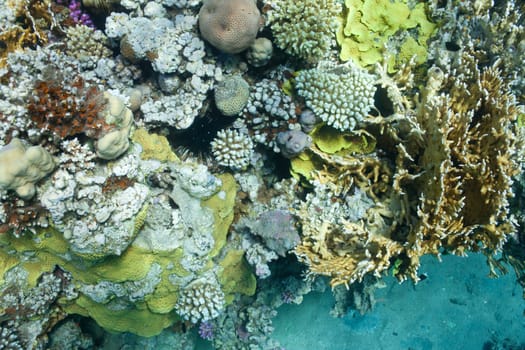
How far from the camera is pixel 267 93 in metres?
4.73

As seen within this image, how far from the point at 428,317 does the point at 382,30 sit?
21.0ft

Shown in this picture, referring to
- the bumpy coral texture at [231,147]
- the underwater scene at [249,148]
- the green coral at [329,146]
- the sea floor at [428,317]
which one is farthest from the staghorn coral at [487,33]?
the sea floor at [428,317]

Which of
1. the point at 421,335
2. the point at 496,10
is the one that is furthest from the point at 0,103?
the point at 421,335

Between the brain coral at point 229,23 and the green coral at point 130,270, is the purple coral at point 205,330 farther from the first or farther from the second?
the brain coral at point 229,23

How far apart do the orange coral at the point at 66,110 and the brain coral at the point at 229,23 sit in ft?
4.93

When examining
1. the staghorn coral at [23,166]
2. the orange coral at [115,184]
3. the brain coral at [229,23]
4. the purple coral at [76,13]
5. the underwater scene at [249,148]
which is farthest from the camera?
the purple coral at [76,13]

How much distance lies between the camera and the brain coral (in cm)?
402

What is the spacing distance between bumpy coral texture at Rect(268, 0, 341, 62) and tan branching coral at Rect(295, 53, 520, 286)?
103cm

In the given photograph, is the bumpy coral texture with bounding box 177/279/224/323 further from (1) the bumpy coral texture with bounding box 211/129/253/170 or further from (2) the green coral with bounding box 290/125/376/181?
(2) the green coral with bounding box 290/125/376/181

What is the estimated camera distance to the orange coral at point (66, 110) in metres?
3.27

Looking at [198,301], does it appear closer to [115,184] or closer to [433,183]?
[115,184]

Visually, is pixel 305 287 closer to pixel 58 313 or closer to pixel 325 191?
pixel 325 191

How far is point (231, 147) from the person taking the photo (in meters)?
4.74

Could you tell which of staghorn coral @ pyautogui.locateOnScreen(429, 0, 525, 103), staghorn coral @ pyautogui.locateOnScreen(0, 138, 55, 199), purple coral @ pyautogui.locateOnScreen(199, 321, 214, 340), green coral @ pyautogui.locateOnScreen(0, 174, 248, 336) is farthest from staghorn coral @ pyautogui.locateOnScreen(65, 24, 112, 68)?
purple coral @ pyautogui.locateOnScreen(199, 321, 214, 340)
